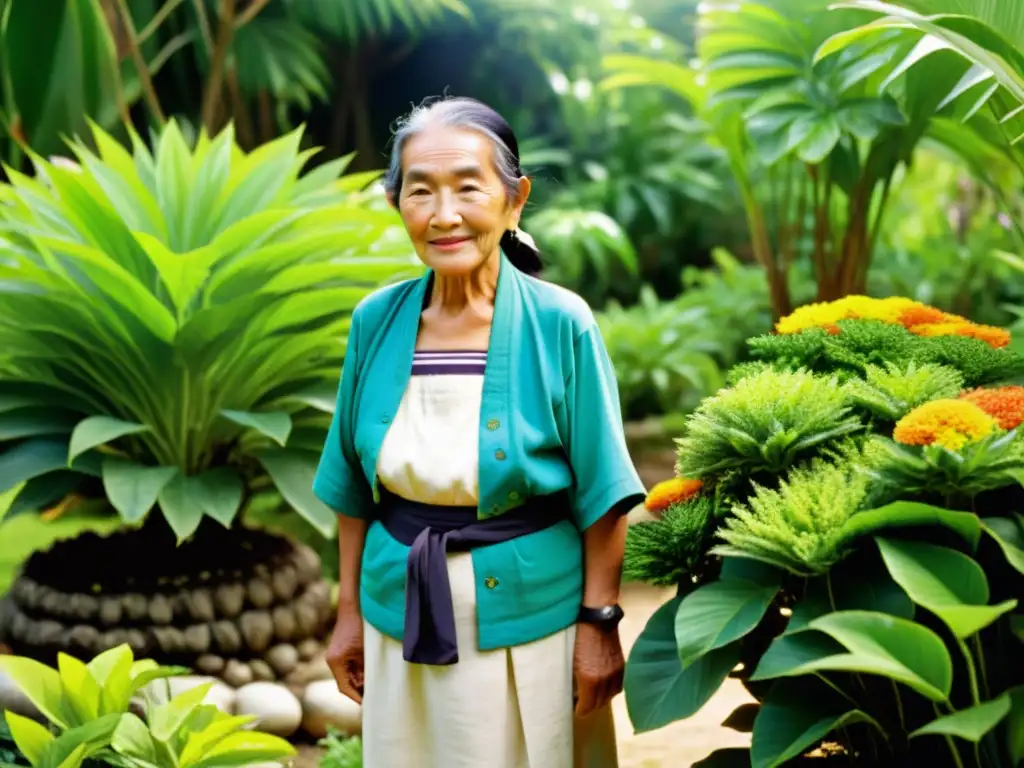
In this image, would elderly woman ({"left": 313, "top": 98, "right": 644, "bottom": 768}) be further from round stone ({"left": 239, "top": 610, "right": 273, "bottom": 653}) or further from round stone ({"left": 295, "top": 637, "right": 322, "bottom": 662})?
round stone ({"left": 295, "top": 637, "right": 322, "bottom": 662})

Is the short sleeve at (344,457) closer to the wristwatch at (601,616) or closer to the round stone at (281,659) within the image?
the wristwatch at (601,616)

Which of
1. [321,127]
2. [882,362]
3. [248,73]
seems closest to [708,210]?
[321,127]

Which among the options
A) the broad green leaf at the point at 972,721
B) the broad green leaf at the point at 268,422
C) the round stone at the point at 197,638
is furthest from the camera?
the round stone at the point at 197,638

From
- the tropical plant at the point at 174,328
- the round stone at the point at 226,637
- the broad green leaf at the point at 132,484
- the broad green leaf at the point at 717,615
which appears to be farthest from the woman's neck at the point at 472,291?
the round stone at the point at 226,637

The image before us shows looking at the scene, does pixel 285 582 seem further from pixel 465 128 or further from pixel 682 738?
pixel 465 128

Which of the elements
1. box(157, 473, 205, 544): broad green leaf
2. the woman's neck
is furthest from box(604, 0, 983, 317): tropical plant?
box(157, 473, 205, 544): broad green leaf

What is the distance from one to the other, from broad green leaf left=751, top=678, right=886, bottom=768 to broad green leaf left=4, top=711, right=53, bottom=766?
127 centimetres

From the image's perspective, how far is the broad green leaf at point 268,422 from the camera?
2.83m

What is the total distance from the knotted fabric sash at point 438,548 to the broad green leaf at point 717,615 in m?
0.27

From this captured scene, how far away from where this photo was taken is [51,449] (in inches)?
116

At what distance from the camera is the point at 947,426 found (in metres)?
1.47

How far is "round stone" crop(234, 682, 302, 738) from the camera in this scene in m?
2.87

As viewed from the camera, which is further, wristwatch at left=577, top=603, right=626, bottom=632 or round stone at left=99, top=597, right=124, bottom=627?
round stone at left=99, top=597, right=124, bottom=627

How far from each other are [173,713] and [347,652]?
0.55m
